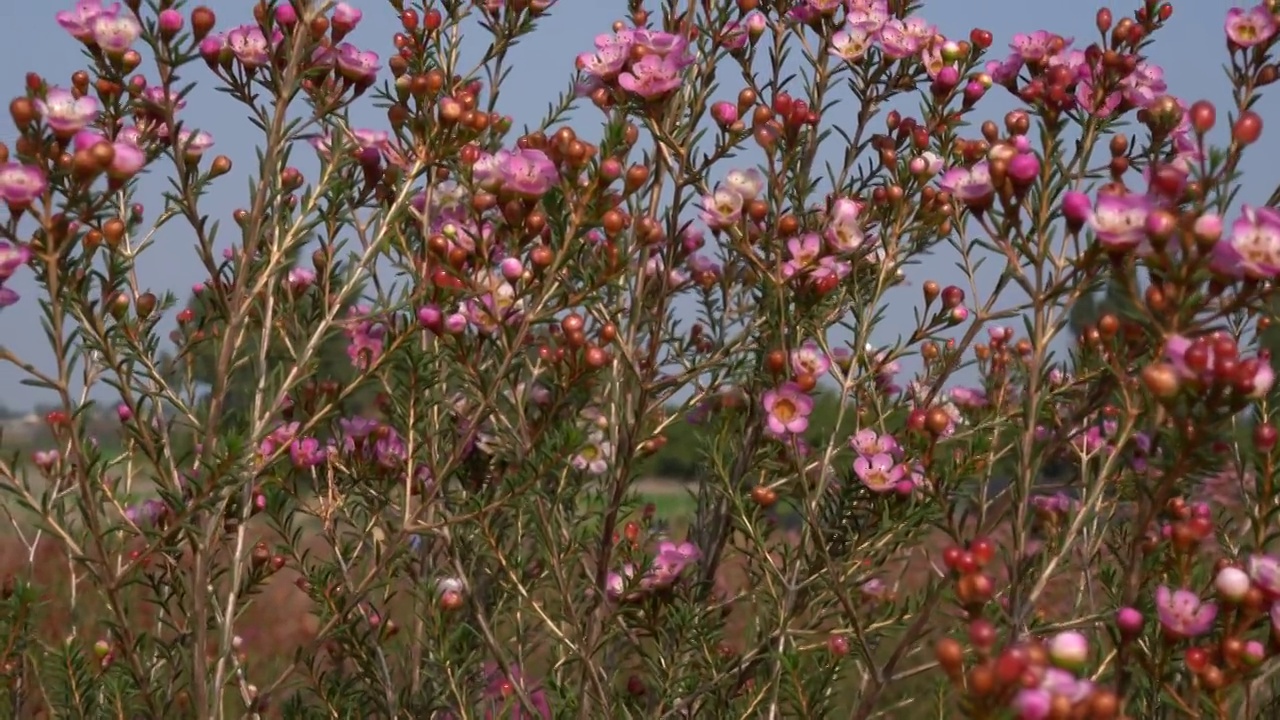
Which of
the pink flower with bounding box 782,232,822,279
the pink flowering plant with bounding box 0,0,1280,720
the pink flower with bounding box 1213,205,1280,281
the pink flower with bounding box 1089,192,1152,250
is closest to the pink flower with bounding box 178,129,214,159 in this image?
the pink flowering plant with bounding box 0,0,1280,720

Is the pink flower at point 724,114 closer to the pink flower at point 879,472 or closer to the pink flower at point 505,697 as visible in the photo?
the pink flower at point 879,472

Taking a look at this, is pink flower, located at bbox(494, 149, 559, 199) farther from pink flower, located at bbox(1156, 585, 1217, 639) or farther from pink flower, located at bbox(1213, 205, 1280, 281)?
pink flower, located at bbox(1156, 585, 1217, 639)

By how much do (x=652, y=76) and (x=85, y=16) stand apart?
112 cm

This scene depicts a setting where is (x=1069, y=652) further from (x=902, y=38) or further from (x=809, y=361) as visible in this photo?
(x=902, y=38)

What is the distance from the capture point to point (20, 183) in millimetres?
1945

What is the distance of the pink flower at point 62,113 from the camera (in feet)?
6.60

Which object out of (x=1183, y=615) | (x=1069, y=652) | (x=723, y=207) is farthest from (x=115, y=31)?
(x=1183, y=615)

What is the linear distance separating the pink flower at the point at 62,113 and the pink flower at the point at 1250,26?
229 cm

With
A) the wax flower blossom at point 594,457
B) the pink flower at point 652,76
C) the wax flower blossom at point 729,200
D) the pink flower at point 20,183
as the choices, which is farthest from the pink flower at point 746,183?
the pink flower at point 20,183

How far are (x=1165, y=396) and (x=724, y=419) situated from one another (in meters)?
1.22

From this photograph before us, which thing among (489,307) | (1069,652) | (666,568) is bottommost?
(666,568)

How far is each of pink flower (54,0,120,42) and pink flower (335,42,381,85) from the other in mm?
426

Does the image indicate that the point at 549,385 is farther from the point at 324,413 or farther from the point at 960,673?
the point at 960,673

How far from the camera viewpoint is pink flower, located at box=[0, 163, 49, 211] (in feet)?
6.37
